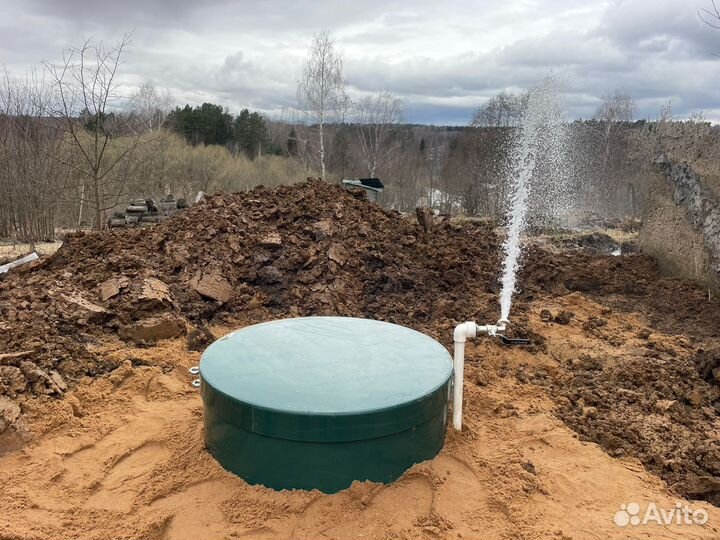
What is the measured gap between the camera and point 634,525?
8.69 ft

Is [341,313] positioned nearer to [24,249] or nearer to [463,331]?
[463,331]

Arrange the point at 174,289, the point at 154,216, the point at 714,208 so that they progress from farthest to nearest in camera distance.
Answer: the point at 154,216, the point at 714,208, the point at 174,289

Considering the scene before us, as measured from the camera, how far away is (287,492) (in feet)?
8.78

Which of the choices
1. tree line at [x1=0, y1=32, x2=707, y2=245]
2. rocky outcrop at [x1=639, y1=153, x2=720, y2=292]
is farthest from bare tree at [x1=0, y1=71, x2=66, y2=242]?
rocky outcrop at [x1=639, y1=153, x2=720, y2=292]

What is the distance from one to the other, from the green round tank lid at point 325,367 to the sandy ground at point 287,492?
Result: 0.49 metres

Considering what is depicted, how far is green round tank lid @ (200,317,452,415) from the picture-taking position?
8.71 ft

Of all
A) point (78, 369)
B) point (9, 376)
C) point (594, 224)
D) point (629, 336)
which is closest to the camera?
point (9, 376)

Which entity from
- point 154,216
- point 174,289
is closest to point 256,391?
point 174,289

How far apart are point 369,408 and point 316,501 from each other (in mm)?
583

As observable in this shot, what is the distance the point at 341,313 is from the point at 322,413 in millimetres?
3321

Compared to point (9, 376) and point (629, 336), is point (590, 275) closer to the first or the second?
point (629, 336)

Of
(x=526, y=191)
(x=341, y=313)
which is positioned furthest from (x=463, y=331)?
(x=526, y=191)

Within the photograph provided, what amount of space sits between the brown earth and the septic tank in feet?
0.39

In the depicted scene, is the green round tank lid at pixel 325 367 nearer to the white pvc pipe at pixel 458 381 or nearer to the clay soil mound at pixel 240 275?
the white pvc pipe at pixel 458 381
